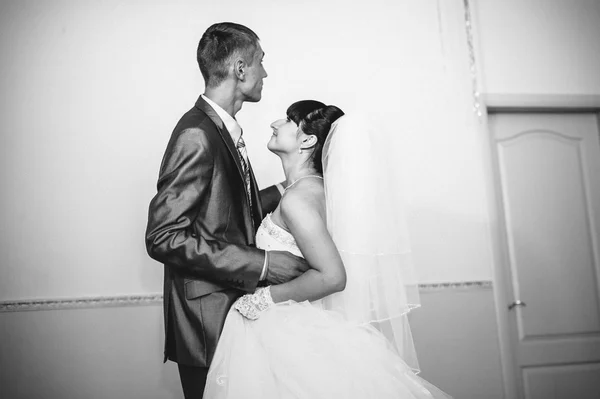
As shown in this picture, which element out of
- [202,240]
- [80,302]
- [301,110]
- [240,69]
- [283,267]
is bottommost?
[80,302]

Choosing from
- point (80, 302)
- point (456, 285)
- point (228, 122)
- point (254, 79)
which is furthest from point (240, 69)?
point (456, 285)

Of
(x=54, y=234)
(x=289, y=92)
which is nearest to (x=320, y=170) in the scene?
(x=289, y=92)

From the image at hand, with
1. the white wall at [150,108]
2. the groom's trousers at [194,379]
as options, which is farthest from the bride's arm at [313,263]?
the white wall at [150,108]

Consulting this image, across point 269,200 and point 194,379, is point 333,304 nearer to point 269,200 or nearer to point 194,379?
point 194,379

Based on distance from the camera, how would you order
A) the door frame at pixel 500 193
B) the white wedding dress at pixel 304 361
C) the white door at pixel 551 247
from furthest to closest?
1. the white door at pixel 551 247
2. the door frame at pixel 500 193
3. the white wedding dress at pixel 304 361

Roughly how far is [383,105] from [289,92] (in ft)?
2.06

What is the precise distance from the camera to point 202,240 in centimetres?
156

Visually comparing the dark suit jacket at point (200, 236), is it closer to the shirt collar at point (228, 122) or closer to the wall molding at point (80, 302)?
the shirt collar at point (228, 122)

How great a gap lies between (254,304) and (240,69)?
0.87 m

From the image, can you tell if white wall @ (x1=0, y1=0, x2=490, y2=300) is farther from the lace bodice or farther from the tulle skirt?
the tulle skirt

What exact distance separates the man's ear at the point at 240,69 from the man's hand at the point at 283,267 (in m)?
0.70

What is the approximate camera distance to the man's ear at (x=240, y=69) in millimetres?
1901

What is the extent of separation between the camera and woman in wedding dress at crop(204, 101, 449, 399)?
150 centimetres

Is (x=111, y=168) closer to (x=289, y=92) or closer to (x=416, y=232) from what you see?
(x=289, y=92)
